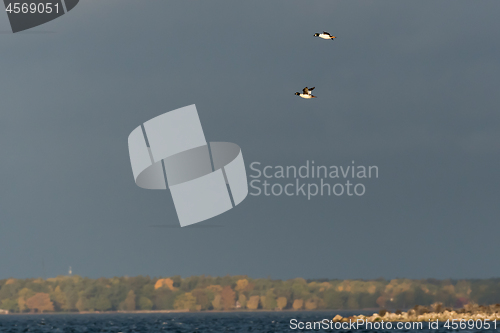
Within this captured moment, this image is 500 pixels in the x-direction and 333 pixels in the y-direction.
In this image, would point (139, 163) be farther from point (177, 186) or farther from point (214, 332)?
point (214, 332)

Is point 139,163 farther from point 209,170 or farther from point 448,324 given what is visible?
point 448,324

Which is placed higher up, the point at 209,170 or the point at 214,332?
the point at 209,170

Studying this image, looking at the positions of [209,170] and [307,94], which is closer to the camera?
[307,94]

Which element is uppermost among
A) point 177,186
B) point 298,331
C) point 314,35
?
point 314,35

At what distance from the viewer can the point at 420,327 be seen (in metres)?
102

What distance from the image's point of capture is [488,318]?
116 meters

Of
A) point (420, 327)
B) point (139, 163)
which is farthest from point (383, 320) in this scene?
point (139, 163)

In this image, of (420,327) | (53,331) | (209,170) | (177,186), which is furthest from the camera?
(53,331)

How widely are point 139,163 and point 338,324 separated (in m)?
44.9

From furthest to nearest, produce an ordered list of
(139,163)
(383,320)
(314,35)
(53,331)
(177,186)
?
(53,331) < (383,320) < (177,186) < (139,163) < (314,35)

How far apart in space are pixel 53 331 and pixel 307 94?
78970 millimetres

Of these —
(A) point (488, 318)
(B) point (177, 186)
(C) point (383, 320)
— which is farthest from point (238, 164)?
(A) point (488, 318)

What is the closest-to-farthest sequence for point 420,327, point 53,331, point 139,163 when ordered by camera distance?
point 139,163 < point 420,327 < point 53,331

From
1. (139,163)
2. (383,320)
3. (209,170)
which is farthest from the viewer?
(383,320)
